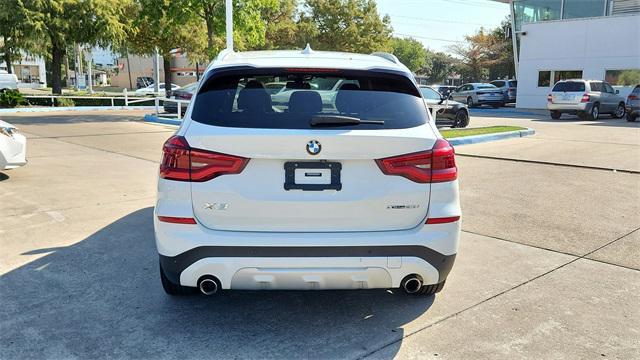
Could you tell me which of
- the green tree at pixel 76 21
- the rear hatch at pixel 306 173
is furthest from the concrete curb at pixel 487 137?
the green tree at pixel 76 21

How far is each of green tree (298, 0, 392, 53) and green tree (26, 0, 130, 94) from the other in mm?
16808

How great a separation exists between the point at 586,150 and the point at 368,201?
38.0 ft

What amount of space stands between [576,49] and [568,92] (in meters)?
8.56

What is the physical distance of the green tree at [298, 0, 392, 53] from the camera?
4334 cm

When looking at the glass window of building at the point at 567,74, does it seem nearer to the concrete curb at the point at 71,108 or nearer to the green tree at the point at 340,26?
the green tree at the point at 340,26

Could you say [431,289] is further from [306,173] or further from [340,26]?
[340,26]

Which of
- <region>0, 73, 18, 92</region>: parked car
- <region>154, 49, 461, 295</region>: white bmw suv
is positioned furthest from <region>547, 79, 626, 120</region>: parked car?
<region>0, 73, 18, 92</region>: parked car

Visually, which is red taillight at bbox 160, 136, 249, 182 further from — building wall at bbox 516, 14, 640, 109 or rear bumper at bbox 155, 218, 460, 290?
building wall at bbox 516, 14, 640, 109

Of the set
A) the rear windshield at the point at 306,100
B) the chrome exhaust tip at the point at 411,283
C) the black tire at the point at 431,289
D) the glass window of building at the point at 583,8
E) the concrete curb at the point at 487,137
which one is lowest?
the black tire at the point at 431,289

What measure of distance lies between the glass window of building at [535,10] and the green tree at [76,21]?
25.5m

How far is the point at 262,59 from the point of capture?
378 cm

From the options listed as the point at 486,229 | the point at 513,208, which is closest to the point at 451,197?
the point at 486,229

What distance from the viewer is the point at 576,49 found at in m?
29.8

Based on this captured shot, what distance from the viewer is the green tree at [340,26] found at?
4334 centimetres
